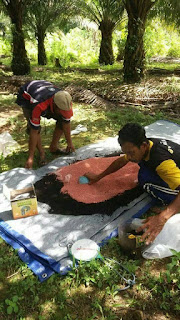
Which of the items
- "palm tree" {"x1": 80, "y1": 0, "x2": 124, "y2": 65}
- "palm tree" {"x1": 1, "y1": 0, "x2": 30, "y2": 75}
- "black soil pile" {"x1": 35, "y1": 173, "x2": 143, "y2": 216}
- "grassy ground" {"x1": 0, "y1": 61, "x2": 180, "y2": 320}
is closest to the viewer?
"grassy ground" {"x1": 0, "y1": 61, "x2": 180, "y2": 320}

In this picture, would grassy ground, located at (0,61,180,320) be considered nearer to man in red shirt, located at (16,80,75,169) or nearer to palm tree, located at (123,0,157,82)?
man in red shirt, located at (16,80,75,169)

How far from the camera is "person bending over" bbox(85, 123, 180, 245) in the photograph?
1831 mm

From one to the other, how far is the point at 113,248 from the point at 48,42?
14.9m

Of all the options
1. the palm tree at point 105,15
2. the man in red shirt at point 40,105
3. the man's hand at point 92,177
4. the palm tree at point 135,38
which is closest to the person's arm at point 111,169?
the man's hand at point 92,177

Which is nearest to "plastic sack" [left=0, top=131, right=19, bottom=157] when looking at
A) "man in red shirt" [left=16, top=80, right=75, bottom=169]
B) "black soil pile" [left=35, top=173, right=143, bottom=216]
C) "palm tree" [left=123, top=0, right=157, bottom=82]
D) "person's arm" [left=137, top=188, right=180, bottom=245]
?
"man in red shirt" [left=16, top=80, right=75, bottom=169]

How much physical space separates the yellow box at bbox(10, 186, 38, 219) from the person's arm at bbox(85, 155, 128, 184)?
618 millimetres

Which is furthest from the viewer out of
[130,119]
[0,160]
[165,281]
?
[130,119]

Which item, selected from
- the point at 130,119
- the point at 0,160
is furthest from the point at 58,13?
the point at 0,160

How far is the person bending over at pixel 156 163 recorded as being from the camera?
183 centimetres

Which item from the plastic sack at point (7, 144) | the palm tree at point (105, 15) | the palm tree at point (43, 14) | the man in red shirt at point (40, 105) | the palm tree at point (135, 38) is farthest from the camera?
the palm tree at point (43, 14)

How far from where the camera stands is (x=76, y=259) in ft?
5.90

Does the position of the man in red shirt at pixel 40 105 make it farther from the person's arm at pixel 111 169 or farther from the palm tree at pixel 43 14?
the palm tree at pixel 43 14

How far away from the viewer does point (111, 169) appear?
246 centimetres

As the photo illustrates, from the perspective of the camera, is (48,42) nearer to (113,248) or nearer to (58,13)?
(58,13)
